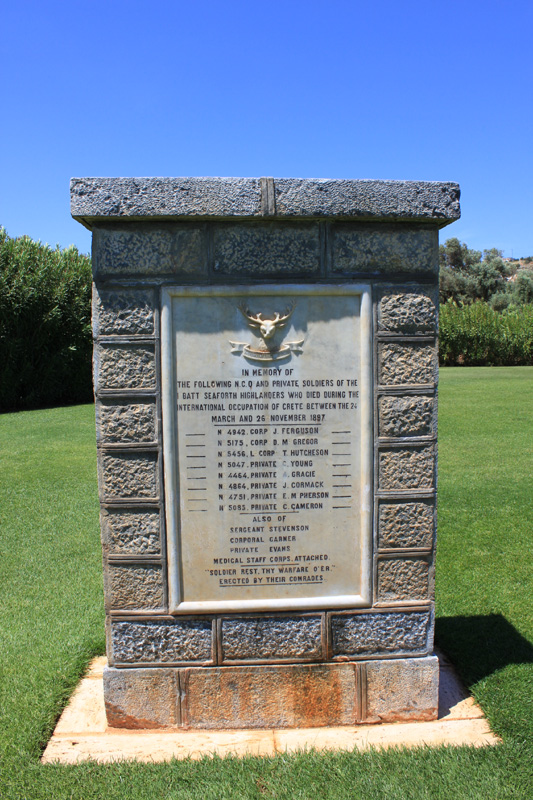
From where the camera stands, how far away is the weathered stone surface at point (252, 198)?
292cm

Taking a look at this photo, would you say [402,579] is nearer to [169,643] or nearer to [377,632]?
[377,632]

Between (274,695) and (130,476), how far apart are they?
1370 millimetres

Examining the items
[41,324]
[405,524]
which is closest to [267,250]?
[405,524]

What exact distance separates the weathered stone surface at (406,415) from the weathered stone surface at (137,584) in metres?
1.38

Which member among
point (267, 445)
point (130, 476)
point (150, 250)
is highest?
point (150, 250)

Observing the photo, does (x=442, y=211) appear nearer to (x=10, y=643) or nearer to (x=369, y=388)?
(x=369, y=388)

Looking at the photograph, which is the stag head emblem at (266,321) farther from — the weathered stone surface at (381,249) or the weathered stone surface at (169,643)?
the weathered stone surface at (169,643)

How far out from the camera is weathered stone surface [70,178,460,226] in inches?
115

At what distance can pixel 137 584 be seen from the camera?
320 centimetres

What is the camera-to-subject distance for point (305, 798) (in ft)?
8.84

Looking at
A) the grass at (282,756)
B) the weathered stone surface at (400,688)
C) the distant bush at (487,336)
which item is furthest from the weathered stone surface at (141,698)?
the distant bush at (487,336)

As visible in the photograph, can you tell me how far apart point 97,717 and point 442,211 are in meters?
3.21

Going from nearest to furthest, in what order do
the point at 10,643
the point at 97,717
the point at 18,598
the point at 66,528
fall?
the point at 97,717 < the point at 10,643 < the point at 18,598 < the point at 66,528

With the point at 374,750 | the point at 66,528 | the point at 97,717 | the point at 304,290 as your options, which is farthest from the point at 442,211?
the point at 66,528
